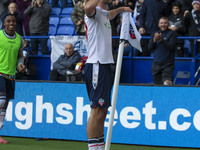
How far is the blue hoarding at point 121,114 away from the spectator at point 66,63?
232 centimetres

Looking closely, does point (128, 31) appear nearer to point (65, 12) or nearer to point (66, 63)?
point (66, 63)

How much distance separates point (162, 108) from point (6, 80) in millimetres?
2899

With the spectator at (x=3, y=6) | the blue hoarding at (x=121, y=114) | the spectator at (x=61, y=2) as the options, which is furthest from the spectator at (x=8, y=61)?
the spectator at (x=61, y=2)

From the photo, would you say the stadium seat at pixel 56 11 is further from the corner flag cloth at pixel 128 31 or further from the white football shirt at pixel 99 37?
the corner flag cloth at pixel 128 31

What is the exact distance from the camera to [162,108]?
764cm

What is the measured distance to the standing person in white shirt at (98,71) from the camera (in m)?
5.47

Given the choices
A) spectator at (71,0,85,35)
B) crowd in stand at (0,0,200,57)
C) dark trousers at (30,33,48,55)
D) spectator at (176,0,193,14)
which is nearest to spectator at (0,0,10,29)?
crowd in stand at (0,0,200,57)

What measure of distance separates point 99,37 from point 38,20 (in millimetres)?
7286

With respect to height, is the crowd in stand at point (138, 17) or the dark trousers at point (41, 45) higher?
the crowd in stand at point (138, 17)

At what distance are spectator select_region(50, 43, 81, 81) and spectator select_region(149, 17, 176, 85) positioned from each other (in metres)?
2.28

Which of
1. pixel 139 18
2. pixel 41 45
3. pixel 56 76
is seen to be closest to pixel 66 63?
pixel 56 76

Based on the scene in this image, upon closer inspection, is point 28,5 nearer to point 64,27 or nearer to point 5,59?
point 64,27

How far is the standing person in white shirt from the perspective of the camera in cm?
547

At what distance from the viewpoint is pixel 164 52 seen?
952 cm
